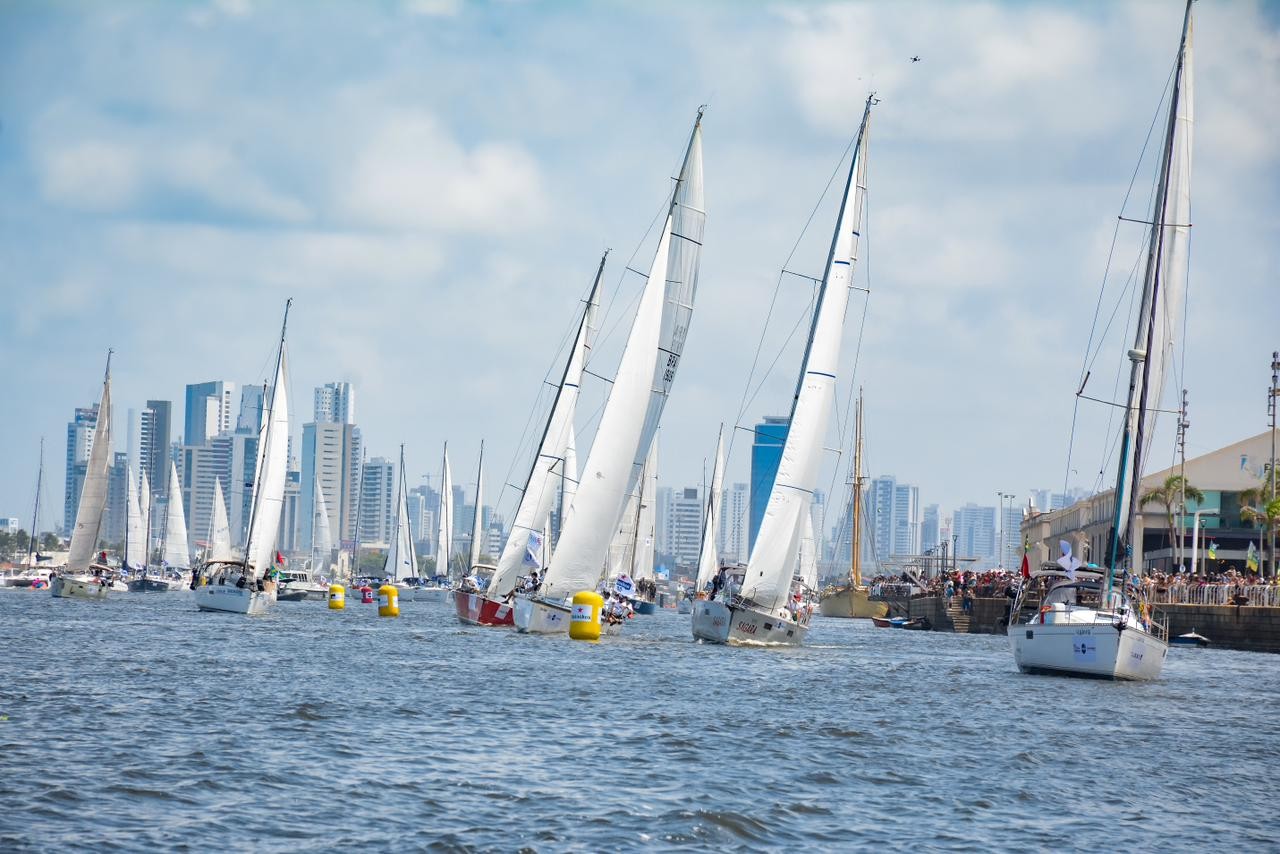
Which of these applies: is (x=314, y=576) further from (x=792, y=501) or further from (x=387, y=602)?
(x=792, y=501)

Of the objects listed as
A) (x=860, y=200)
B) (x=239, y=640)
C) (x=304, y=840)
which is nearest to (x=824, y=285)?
(x=860, y=200)

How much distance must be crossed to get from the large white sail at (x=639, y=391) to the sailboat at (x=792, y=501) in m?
4.35

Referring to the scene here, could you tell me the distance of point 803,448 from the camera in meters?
49.3

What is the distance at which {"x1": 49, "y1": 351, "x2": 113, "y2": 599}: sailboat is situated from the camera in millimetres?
89125

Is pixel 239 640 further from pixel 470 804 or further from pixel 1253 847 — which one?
pixel 1253 847

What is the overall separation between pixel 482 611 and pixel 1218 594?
35.1 meters

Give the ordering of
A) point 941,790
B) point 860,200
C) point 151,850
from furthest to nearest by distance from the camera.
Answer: point 860,200 → point 941,790 → point 151,850

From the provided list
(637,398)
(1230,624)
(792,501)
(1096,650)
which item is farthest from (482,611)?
(1230,624)

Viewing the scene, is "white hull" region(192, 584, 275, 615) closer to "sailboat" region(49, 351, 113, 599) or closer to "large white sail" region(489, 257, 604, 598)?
"large white sail" region(489, 257, 604, 598)

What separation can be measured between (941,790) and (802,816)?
319 cm

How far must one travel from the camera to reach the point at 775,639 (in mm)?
50188

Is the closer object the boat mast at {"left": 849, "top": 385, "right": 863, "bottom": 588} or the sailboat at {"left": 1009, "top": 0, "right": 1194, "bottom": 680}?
the sailboat at {"left": 1009, "top": 0, "right": 1194, "bottom": 680}

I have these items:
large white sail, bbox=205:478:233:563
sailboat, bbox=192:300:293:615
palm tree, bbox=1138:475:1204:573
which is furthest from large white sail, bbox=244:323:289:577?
palm tree, bbox=1138:475:1204:573

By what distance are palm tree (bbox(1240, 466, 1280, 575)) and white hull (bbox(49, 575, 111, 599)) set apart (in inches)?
2741
